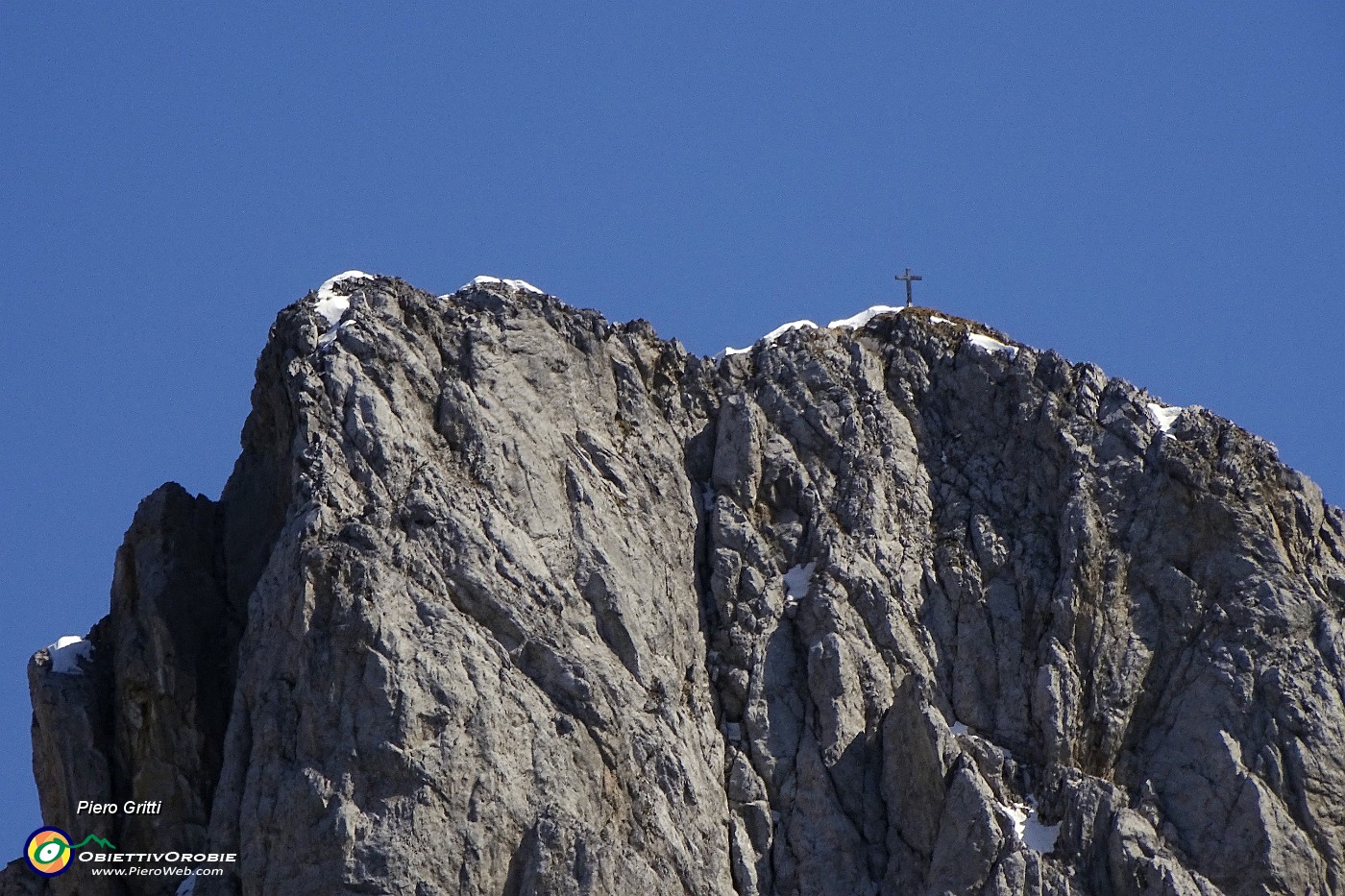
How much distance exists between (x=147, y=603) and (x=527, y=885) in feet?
53.5

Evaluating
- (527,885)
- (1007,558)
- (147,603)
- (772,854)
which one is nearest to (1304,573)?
(1007,558)

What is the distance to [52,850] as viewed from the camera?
253 ft

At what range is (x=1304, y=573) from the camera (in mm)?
83875

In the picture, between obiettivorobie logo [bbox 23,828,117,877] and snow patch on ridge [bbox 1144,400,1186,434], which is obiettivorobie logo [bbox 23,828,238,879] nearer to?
obiettivorobie logo [bbox 23,828,117,877]

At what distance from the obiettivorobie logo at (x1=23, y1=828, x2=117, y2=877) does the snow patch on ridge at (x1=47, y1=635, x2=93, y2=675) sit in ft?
18.6

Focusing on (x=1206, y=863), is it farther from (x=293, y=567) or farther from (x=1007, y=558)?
(x=293, y=567)

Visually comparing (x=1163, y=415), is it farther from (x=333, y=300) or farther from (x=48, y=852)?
(x=48, y=852)

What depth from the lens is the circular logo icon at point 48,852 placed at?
76.8 metres

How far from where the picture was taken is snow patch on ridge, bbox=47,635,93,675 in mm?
81000

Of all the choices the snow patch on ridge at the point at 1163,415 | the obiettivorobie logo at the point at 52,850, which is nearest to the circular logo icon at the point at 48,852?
the obiettivorobie logo at the point at 52,850

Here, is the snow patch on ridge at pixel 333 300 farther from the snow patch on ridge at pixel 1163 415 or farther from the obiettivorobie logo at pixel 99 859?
the snow patch on ridge at pixel 1163 415

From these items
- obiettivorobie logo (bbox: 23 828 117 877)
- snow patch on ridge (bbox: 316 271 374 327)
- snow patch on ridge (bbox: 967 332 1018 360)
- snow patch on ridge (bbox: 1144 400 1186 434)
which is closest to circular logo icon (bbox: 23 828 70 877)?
obiettivorobie logo (bbox: 23 828 117 877)

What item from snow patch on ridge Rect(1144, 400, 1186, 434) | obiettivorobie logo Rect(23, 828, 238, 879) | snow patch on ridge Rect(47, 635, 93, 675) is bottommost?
obiettivorobie logo Rect(23, 828, 238, 879)

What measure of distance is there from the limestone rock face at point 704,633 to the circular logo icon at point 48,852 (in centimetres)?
60
